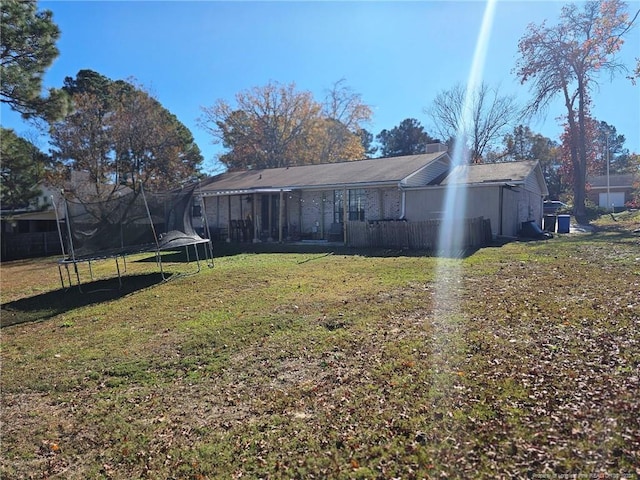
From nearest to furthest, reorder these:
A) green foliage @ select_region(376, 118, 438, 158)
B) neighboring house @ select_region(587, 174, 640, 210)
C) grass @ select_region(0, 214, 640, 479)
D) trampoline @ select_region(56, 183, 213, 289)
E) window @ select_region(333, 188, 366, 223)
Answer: grass @ select_region(0, 214, 640, 479)
trampoline @ select_region(56, 183, 213, 289)
window @ select_region(333, 188, 366, 223)
neighboring house @ select_region(587, 174, 640, 210)
green foliage @ select_region(376, 118, 438, 158)

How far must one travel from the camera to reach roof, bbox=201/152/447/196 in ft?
56.8

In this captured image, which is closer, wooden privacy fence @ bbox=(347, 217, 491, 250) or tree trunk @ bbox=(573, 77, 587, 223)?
wooden privacy fence @ bbox=(347, 217, 491, 250)

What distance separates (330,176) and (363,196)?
7.56 ft

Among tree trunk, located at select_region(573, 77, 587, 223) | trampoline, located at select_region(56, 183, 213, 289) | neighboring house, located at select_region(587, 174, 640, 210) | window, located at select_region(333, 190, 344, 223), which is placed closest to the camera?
trampoline, located at select_region(56, 183, 213, 289)

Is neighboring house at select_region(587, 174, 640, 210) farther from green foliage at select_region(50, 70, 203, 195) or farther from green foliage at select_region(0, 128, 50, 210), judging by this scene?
green foliage at select_region(0, 128, 50, 210)

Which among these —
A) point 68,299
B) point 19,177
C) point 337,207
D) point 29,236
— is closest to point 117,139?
point 19,177

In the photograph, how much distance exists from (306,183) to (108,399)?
49.5 ft

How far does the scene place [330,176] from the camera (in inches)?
762

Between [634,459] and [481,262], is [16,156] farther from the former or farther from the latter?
[634,459]

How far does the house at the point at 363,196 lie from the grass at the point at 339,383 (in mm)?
8415

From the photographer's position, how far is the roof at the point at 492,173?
1554 centimetres

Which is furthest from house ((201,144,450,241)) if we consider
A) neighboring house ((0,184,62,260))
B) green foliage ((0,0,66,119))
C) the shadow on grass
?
neighboring house ((0,184,62,260))

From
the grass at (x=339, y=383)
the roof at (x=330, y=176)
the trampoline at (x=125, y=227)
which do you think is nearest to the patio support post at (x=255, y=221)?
the roof at (x=330, y=176)

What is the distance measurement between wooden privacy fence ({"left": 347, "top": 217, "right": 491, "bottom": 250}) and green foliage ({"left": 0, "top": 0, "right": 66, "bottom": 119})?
10048 millimetres
